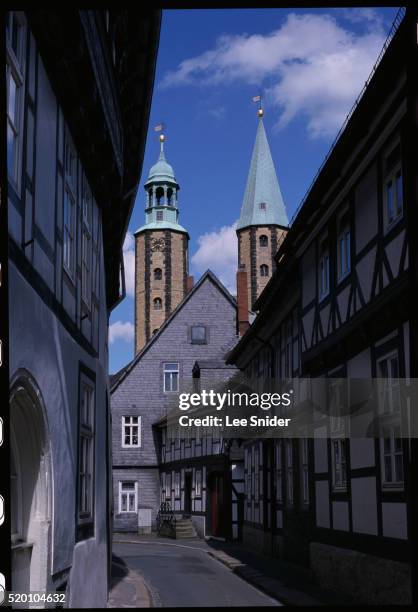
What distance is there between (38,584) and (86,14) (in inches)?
203

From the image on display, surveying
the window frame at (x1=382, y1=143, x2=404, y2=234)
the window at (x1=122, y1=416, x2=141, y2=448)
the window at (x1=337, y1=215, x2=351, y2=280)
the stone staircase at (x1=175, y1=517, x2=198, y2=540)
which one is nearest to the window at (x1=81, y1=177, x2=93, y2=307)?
the window frame at (x1=382, y1=143, x2=404, y2=234)

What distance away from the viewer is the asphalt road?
16031 millimetres

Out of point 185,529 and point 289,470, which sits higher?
point 289,470

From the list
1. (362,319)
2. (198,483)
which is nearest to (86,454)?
(362,319)

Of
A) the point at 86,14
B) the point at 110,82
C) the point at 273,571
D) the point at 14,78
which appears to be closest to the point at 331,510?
the point at 273,571

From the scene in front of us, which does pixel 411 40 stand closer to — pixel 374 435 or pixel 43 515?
pixel 43 515

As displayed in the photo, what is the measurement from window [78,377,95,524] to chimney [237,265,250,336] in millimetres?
25629

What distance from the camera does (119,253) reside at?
1838 cm

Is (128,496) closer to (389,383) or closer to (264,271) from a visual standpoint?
(264,271)

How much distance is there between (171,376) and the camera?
45.2 metres

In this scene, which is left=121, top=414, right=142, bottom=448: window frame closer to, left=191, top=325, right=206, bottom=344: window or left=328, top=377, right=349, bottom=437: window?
left=191, top=325, right=206, bottom=344: window

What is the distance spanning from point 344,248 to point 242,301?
76.8 feet

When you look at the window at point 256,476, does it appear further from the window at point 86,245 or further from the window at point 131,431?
the window at point 131,431

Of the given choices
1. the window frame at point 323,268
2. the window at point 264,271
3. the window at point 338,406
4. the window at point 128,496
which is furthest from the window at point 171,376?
the window at point 338,406
